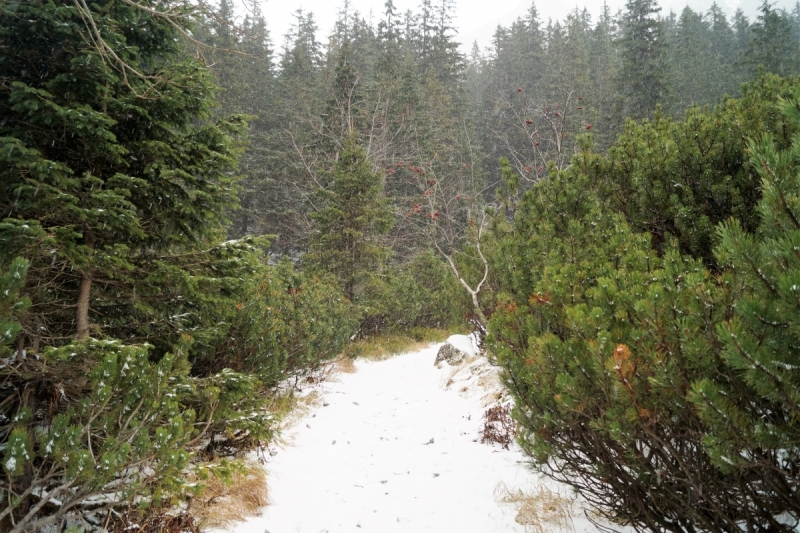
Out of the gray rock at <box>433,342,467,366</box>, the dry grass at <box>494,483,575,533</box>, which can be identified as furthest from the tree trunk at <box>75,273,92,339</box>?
the gray rock at <box>433,342,467,366</box>

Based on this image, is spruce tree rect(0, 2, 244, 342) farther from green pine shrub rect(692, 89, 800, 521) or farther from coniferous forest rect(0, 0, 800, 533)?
green pine shrub rect(692, 89, 800, 521)

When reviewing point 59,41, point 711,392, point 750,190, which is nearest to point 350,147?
point 59,41

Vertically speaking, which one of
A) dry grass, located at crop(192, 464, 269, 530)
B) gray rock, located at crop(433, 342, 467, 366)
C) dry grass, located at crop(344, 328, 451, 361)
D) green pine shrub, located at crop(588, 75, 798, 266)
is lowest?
dry grass, located at crop(344, 328, 451, 361)

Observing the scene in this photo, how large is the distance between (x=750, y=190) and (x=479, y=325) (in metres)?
5.32

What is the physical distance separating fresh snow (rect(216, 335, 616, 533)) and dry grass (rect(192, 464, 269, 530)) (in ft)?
0.28

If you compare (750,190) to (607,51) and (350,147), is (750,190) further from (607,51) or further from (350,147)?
Answer: (607,51)

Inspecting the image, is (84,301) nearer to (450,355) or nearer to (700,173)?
(700,173)

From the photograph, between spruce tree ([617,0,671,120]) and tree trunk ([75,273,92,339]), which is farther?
spruce tree ([617,0,671,120])

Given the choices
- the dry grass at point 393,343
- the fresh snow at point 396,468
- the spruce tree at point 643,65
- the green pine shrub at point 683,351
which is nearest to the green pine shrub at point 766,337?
the green pine shrub at point 683,351

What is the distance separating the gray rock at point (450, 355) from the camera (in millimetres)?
8719

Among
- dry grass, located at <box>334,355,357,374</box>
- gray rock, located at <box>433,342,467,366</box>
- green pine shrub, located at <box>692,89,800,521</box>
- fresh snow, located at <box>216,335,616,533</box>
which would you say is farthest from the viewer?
dry grass, located at <box>334,355,357,374</box>

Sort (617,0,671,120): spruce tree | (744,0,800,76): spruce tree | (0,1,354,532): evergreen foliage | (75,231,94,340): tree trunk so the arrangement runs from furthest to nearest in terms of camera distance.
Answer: (744,0,800,76): spruce tree < (617,0,671,120): spruce tree < (75,231,94,340): tree trunk < (0,1,354,532): evergreen foliage

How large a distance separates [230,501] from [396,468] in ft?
6.25

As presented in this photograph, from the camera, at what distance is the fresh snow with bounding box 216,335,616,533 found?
139 inches
